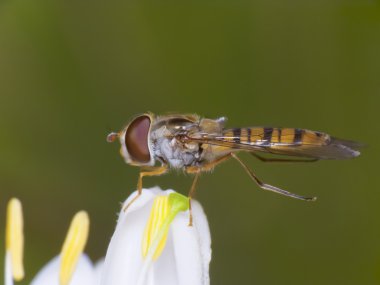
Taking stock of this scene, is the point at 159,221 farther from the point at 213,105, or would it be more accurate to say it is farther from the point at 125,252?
the point at 213,105

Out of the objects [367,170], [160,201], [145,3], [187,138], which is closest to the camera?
[160,201]

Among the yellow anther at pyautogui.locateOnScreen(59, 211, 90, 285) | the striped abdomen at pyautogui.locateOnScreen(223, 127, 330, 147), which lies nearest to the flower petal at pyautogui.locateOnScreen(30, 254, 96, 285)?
the yellow anther at pyautogui.locateOnScreen(59, 211, 90, 285)

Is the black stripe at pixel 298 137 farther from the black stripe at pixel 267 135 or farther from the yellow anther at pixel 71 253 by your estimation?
the yellow anther at pixel 71 253

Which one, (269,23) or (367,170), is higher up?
(269,23)

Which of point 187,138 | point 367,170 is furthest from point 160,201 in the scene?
point 367,170

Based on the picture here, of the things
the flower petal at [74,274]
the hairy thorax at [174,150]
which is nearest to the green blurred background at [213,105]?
the flower petal at [74,274]

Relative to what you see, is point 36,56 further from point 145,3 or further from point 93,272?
point 93,272

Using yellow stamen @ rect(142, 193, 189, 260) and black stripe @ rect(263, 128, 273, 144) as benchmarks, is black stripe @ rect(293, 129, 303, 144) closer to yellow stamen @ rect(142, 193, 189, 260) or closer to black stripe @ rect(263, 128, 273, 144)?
black stripe @ rect(263, 128, 273, 144)

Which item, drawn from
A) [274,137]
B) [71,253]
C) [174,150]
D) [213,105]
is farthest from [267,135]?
[213,105]
